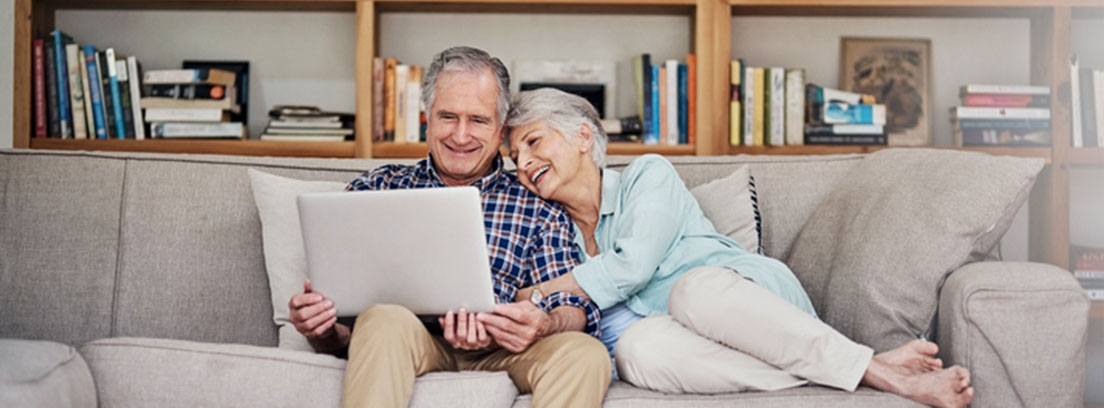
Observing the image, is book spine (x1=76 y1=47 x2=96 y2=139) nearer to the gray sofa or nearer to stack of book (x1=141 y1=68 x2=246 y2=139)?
stack of book (x1=141 y1=68 x2=246 y2=139)

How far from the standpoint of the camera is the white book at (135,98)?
2.93 m

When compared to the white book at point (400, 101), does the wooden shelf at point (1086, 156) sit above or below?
below

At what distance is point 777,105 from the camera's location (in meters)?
2.96

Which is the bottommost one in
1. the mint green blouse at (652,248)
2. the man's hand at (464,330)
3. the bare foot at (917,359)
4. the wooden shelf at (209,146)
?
the bare foot at (917,359)

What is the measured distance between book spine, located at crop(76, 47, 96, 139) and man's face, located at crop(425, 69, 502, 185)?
154 centimetres

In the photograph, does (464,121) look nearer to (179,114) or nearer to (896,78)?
(179,114)

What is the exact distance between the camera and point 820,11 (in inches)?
122

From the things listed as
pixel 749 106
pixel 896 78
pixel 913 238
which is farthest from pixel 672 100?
pixel 913 238

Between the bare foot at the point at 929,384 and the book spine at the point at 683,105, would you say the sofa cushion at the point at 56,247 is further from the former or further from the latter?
the book spine at the point at 683,105

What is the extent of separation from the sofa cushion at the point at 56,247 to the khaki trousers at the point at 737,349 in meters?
1.12

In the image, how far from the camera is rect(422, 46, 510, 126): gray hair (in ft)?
6.15

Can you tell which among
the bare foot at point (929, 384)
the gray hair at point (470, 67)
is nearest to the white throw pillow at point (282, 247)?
the gray hair at point (470, 67)

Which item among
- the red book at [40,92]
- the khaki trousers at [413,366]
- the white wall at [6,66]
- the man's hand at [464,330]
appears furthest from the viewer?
the white wall at [6,66]

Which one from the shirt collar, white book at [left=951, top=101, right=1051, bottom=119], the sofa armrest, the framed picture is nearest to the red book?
the shirt collar
